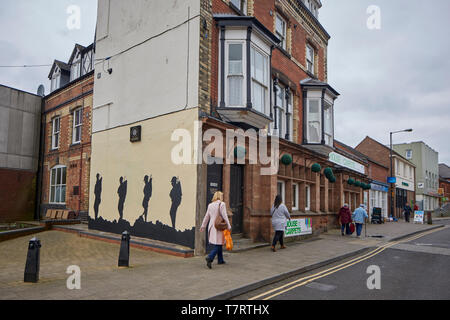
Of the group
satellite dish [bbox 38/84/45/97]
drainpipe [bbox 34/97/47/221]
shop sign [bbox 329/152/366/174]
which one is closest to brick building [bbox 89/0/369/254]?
shop sign [bbox 329/152/366/174]

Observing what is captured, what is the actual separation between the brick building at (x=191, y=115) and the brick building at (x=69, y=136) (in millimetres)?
2882

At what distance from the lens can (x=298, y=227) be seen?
14305 mm

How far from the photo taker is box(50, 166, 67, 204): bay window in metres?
18.9

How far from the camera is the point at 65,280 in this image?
6703 mm

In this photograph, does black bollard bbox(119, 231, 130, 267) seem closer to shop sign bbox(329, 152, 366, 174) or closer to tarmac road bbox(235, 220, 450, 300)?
tarmac road bbox(235, 220, 450, 300)

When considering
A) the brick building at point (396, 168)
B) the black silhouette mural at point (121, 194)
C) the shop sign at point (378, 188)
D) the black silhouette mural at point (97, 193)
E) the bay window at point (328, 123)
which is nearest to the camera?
the black silhouette mural at point (121, 194)

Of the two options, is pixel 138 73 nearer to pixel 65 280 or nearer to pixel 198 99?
pixel 198 99

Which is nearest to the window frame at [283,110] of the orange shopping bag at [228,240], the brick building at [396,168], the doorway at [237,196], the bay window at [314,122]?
the bay window at [314,122]

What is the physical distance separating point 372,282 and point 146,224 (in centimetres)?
731

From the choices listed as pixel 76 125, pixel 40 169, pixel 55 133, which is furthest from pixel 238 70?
pixel 40 169

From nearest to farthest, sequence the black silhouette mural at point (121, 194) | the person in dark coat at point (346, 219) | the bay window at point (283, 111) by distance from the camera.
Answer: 1. the black silhouette mural at point (121, 194)
2. the bay window at point (283, 111)
3. the person in dark coat at point (346, 219)

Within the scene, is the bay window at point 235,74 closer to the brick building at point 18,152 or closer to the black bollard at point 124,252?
the black bollard at point 124,252

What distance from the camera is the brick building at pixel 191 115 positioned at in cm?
1055
